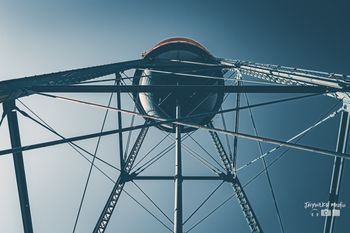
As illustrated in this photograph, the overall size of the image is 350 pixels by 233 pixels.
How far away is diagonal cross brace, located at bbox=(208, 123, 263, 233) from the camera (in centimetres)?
762

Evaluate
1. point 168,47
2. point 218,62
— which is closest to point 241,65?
point 218,62

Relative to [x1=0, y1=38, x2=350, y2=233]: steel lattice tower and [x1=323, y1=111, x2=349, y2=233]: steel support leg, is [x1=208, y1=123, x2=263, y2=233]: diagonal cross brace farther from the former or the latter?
[x1=323, y1=111, x2=349, y2=233]: steel support leg

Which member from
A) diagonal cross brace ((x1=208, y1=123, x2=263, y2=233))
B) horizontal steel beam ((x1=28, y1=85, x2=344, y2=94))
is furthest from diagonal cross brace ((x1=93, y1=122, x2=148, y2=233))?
horizontal steel beam ((x1=28, y1=85, x2=344, y2=94))

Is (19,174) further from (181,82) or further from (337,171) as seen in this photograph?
(181,82)

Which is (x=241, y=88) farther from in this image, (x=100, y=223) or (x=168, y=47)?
(x=168, y=47)

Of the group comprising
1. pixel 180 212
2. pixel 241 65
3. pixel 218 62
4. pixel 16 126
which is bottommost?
pixel 180 212

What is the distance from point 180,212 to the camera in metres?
5.91

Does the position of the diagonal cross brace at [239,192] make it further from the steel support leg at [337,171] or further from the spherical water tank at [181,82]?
the steel support leg at [337,171]

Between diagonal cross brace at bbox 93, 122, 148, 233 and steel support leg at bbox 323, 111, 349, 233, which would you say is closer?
steel support leg at bbox 323, 111, 349, 233

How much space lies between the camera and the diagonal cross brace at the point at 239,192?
762 centimetres

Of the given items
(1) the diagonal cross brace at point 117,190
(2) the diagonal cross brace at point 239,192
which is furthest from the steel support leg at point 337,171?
(1) the diagonal cross brace at point 117,190

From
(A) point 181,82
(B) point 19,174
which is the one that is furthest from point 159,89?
(A) point 181,82

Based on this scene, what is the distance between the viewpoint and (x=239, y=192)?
8367mm

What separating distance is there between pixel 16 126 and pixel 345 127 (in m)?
4.61
